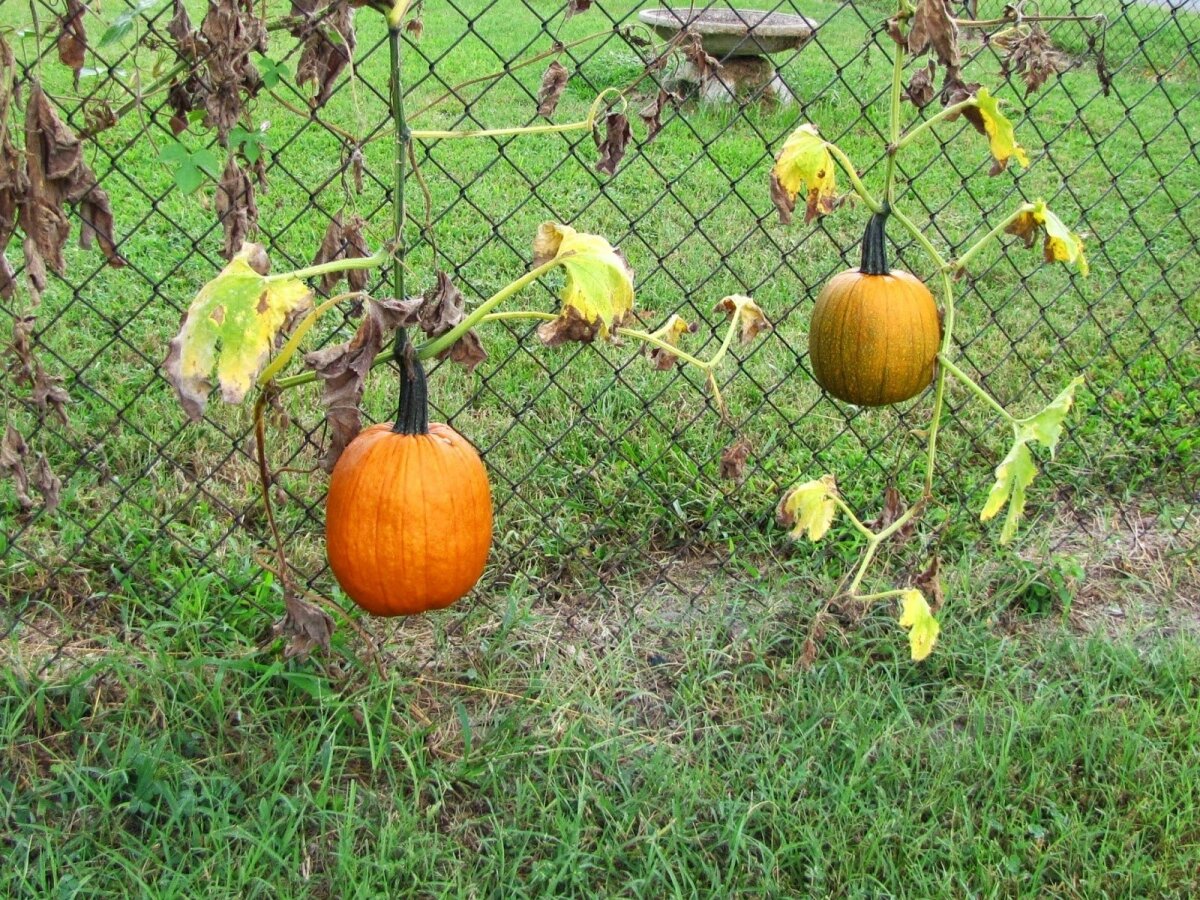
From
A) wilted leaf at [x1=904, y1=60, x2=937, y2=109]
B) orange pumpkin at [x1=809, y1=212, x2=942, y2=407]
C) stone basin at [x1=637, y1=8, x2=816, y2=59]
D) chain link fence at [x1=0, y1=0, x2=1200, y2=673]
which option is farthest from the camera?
stone basin at [x1=637, y1=8, x2=816, y2=59]

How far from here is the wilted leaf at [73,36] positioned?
5.02 feet

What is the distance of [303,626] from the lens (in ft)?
6.08

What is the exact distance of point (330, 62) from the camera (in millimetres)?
1658

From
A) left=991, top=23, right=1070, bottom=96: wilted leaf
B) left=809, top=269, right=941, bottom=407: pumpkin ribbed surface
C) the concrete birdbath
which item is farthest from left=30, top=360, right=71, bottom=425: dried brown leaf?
the concrete birdbath

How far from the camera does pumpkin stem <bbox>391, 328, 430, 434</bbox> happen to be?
4.76 ft

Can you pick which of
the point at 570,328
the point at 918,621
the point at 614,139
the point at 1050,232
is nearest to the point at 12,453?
the point at 570,328

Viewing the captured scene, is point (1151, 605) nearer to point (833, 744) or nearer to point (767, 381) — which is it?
point (833, 744)

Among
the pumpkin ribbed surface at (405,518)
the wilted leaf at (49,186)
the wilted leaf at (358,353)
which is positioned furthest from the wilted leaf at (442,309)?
the wilted leaf at (49,186)

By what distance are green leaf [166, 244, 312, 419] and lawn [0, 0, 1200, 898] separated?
49 centimetres

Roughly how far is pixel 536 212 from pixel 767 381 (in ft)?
4.55

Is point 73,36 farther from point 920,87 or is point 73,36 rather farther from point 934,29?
point 920,87

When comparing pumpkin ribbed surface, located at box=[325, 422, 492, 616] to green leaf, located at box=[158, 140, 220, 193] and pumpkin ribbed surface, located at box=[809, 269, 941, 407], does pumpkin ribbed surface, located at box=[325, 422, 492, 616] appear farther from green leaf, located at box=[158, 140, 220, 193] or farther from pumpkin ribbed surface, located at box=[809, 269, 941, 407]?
pumpkin ribbed surface, located at box=[809, 269, 941, 407]

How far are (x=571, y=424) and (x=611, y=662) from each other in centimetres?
87

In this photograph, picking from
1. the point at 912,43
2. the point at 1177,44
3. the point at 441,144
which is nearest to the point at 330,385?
the point at 912,43
